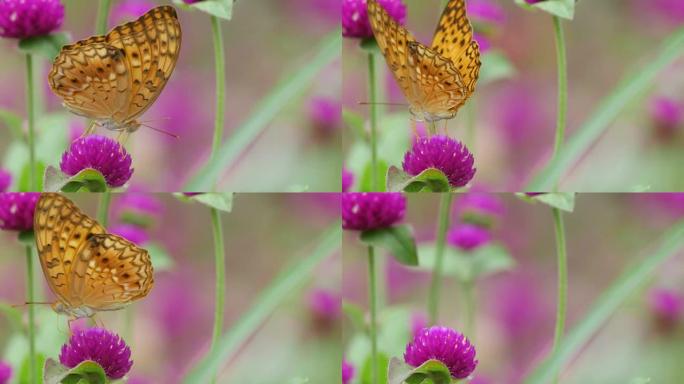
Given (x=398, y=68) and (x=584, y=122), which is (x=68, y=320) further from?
(x=584, y=122)

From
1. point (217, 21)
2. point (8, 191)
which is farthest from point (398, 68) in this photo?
point (8, 191)

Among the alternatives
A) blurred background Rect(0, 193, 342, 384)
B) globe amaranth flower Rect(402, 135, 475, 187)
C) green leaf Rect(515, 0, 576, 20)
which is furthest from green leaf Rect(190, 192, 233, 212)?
green leaf Rect(515, 0, 576, 20)

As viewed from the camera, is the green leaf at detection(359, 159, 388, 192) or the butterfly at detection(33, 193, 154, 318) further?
the green leaf at detection(359, 159, 388, 192)

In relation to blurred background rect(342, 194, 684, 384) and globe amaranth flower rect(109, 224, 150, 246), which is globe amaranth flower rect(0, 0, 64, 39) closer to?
globe amaranth flower rect(109, 224, 150, 246)

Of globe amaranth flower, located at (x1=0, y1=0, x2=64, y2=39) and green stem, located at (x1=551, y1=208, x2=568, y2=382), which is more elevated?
globe amaranth flower, located at (x1=0, y1=0, x2=64, y2=39)

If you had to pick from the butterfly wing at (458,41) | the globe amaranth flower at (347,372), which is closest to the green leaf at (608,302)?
the globe amaranth flower at (347,372)

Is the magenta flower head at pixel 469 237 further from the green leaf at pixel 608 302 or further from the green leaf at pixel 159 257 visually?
the green leaf at pixel 159 257
